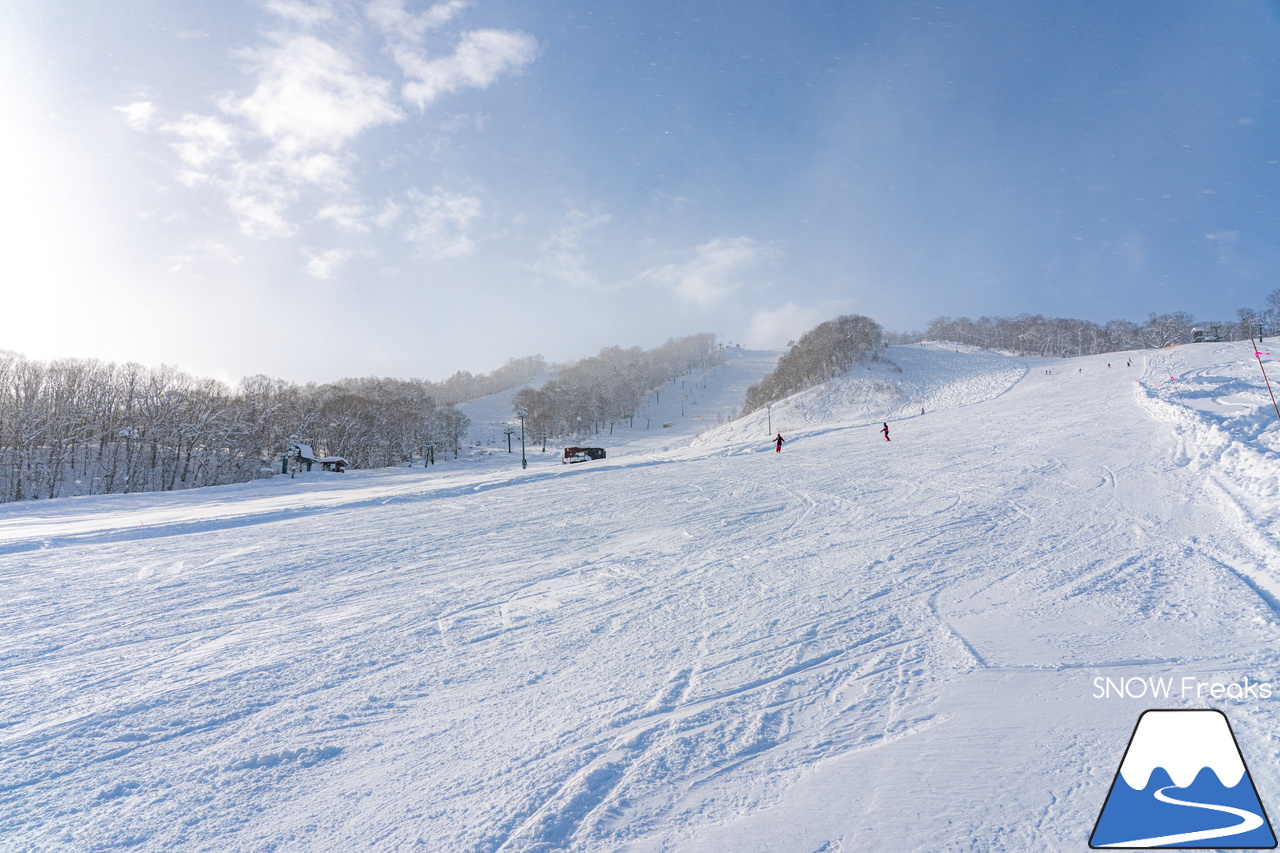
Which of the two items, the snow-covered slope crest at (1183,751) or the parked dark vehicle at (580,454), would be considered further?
the parked dark vehicle at (580,454)

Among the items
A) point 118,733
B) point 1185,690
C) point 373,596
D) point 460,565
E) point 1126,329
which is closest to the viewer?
point 118,733

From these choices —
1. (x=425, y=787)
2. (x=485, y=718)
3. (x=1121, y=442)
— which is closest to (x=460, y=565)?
(x=485, y=718)

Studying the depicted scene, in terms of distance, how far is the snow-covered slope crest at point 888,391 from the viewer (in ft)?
195

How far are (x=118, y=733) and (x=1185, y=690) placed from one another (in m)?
8.50

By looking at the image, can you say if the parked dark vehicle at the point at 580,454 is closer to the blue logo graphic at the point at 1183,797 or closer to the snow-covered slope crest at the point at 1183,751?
the snow-covered slope crest at the point at 1183,751

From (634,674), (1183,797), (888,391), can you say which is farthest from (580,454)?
(888,391)

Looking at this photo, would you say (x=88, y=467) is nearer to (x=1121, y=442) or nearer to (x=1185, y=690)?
(x=1185, y=690)

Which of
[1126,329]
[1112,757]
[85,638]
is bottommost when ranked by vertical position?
[1112,757]

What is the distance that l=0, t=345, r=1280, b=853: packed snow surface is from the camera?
304cm

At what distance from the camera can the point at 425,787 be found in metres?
3.29

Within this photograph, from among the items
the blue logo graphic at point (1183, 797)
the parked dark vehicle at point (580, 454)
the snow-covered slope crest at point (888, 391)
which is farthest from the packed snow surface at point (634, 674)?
the snow-covered slope crest at point (888, 391)

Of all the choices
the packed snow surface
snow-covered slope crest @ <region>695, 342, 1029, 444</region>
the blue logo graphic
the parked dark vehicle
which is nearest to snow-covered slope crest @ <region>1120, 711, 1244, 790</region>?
the blue logo graphic

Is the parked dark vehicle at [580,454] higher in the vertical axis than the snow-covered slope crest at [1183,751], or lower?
higher

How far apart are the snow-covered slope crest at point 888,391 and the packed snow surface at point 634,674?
47.8 meters
